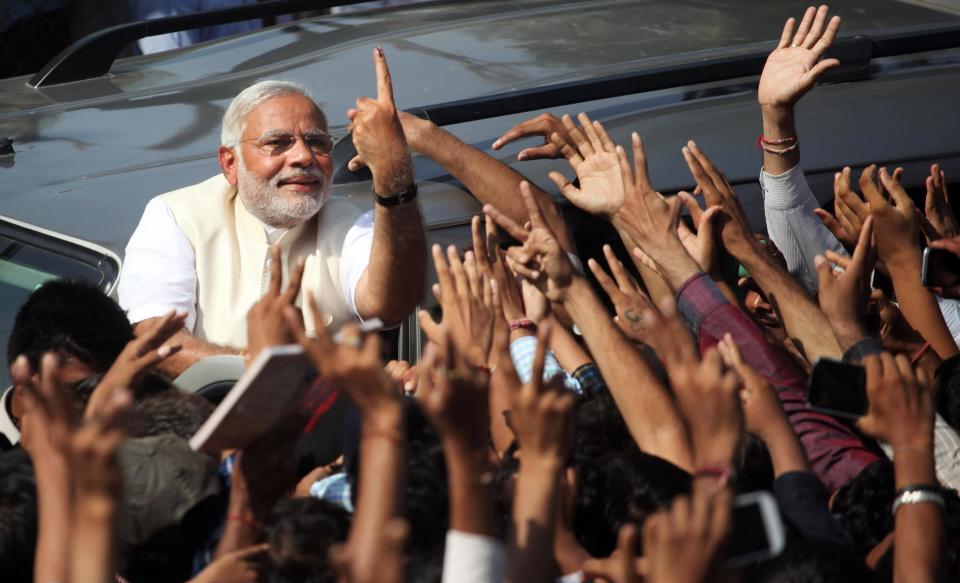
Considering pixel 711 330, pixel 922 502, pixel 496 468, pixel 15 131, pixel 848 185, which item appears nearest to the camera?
pixel 922 502

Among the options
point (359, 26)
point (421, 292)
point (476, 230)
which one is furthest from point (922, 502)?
point (359, 26)

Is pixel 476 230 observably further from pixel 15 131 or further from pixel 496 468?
pixel 15 131

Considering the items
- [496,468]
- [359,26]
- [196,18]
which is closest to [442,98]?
[359,26]

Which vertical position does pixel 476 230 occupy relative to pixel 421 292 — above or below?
above

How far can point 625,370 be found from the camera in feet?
9.10

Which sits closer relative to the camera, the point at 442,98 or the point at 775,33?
the point at 442,98

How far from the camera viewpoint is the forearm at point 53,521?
1.96 metres

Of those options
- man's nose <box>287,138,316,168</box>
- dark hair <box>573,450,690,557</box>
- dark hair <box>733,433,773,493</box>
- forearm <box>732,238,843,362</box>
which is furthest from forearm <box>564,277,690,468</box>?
man's nose <box>287,138,316,168</box>

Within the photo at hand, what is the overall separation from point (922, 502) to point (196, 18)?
10.5 feet

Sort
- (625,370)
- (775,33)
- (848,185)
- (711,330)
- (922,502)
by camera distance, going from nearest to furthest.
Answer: (922,502) → (625,370) → (711,330) → (848,185) → (775,33)

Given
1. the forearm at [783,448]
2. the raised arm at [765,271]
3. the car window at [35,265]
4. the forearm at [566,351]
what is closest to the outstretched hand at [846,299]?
the raised arm at [765,271]

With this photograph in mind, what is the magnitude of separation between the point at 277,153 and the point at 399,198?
0.55m

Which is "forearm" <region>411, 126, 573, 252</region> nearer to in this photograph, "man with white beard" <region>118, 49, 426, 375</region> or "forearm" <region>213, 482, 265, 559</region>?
"man with white beard" <region>118, 49, 426, 375</region>

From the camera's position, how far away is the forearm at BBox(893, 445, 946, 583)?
2193 millimetres
